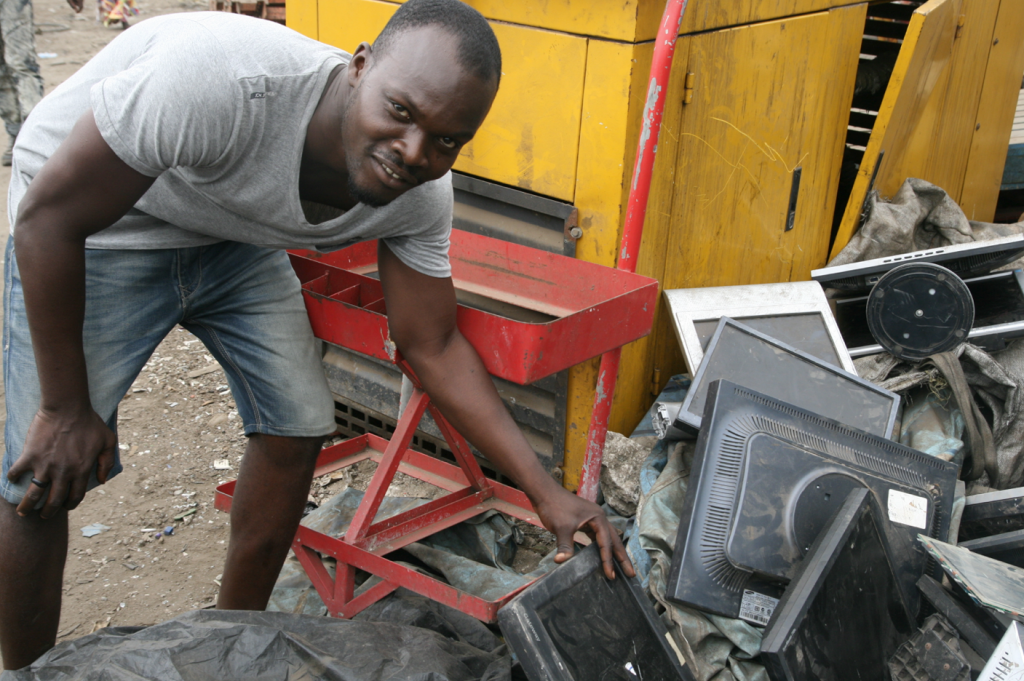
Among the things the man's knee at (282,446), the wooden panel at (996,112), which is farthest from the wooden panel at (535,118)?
the wooden panel at (996,112)

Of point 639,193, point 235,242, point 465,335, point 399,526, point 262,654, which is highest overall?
point 639,193

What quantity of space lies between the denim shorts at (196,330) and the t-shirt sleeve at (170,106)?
403 mm

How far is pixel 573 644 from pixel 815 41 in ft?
8.19

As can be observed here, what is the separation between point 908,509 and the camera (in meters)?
2.23

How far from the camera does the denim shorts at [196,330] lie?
1.82 metres

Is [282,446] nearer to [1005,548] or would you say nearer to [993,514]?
[1005,548]

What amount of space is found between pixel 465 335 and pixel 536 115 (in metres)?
0.97

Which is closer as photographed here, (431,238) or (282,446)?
(431,238)

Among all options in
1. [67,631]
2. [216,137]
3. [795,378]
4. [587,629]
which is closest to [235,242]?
[216,137]

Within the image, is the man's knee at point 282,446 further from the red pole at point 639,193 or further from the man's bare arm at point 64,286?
the red pole at point 639,193

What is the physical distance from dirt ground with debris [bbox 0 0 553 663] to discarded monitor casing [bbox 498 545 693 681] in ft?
3.28

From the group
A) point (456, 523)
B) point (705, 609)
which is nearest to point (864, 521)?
point (705, 609)

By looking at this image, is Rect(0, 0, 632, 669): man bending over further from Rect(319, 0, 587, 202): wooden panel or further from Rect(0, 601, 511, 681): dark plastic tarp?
Rect(319, 0, 587, 202): wooden panel

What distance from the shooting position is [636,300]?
2.31 meters
